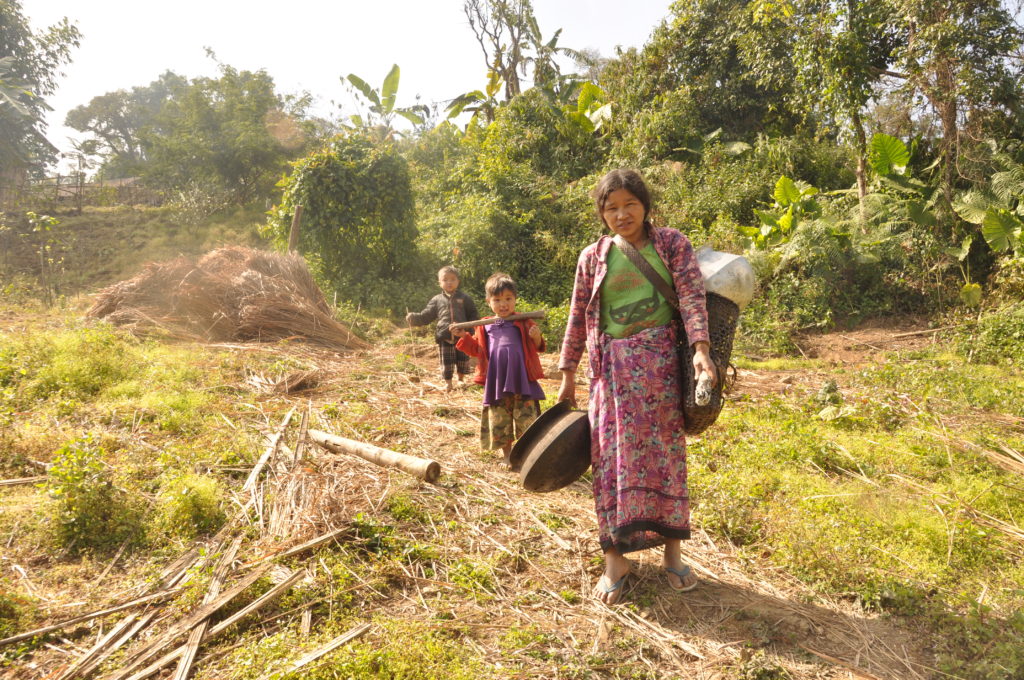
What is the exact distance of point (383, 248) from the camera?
12.0 meters

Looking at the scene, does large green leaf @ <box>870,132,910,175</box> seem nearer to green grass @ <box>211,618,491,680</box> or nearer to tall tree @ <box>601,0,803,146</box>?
tall tree @ <box>601,0,803,146</box>

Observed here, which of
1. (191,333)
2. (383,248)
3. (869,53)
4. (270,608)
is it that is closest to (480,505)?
(270,608)

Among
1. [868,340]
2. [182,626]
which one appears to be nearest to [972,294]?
[868,340]

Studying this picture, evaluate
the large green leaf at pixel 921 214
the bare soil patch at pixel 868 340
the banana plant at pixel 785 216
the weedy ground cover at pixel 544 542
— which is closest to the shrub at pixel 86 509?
the weedy ground cover at pixel 544 542

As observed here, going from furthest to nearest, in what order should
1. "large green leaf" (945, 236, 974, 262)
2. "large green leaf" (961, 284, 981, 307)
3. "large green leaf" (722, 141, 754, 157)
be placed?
"large green leaf" (722, 141, 754, 157)
"large green leaf" (945, 236, 974, 262)
"large green leaf" (961, 284, 981, 307)

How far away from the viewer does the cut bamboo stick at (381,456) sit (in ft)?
10.6

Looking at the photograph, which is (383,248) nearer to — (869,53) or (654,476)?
(869,53)

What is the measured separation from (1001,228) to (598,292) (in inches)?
331

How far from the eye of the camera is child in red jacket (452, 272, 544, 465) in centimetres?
400

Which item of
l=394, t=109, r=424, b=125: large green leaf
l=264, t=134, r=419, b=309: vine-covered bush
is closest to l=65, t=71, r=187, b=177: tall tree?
l=394, t=109, r=424, b=125: large green leaf

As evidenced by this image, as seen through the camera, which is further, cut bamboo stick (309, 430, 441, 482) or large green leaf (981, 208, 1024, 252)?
large green leaf (981, 208, 1024, 252)

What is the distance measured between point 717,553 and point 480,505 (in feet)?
4.46

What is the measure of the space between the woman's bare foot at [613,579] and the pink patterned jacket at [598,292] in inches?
32.7

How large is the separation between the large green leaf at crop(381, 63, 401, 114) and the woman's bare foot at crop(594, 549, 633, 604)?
15.8m
